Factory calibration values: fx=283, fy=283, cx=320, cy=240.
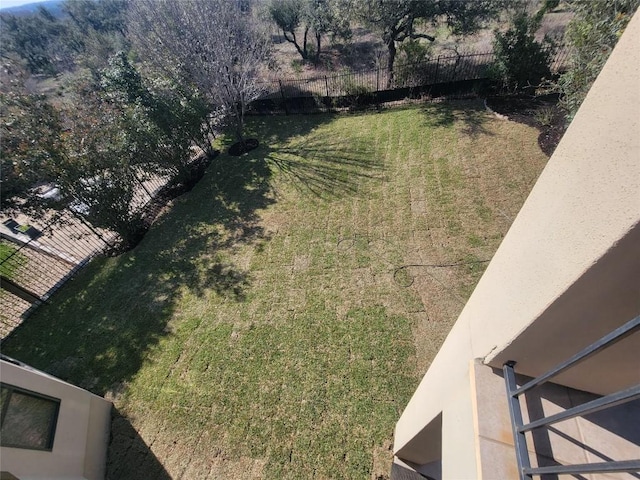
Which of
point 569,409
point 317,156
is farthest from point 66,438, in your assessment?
point 317,156

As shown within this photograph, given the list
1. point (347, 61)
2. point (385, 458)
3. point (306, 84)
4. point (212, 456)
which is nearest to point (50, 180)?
point (212, 456)

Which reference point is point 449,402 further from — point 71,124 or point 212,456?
point 71,124

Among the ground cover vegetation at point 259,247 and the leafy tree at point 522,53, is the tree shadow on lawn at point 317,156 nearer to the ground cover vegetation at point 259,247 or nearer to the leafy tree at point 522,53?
the ground cover vegetation at point 259,247

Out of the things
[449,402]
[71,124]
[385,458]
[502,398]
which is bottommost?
[385,458]

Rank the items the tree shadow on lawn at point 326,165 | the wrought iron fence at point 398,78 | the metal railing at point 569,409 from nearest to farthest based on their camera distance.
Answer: the metal railing at point 569,409 → the tree shadow on lawn at point 326,165 → the wrought iron fence at point 398,78

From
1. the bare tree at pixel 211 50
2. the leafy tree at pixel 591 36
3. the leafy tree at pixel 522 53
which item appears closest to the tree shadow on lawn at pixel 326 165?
the bare tree at pixel 211 50

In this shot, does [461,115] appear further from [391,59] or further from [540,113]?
[391,59]

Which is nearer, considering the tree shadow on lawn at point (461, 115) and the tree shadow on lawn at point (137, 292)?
the tree shadow on lawn at point (137, 292)
